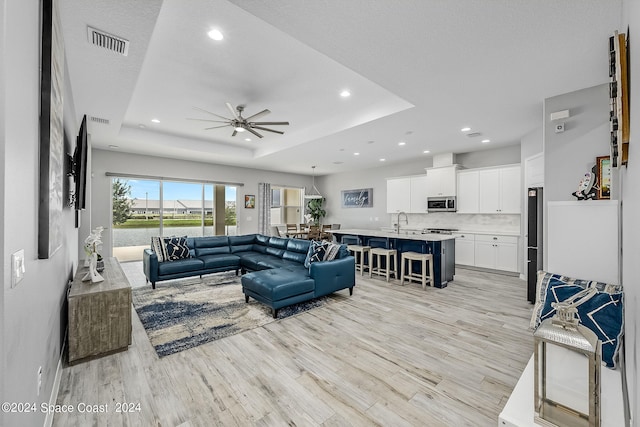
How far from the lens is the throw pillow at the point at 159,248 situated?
15.9 ft

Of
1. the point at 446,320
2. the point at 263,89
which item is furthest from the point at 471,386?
the point at 263,89

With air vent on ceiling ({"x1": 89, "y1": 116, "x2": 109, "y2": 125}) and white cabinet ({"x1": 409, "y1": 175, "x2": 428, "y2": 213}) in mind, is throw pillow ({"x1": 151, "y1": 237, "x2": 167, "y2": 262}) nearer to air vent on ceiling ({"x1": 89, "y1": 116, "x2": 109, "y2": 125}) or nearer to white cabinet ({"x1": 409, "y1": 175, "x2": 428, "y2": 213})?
air vent on ceiling ({"x1": 89, "y1": 116, "x2": 109, "y2": 125})

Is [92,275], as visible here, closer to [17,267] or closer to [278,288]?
[278,288]

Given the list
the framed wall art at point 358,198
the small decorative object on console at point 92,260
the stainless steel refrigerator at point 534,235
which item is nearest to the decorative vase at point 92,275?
the small decorative object on console at point 92,260

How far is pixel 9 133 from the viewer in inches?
35.6

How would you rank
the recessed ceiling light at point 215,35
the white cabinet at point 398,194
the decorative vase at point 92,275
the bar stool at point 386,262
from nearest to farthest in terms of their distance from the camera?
1. the recessed ceiling light at point 215,35
2. the decorative vase at point 92,275
3. the bar stool at point 386,262
4. the white cabinet at point 398,194

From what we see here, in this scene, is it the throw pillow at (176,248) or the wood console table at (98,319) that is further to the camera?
the throw pillow at (176,248)

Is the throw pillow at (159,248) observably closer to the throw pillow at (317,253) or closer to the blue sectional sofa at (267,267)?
the blue sectional sofa at (267,267)

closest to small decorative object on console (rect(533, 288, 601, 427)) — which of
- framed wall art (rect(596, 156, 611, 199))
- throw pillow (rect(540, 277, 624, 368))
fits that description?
throw pillow (rect(540, 277, 624, 368))

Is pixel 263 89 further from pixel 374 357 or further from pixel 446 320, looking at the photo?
pixel 446 320

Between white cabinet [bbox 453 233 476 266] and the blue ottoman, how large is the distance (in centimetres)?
429

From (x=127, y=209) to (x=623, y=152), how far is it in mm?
8302

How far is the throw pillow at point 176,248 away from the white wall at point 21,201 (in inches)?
146

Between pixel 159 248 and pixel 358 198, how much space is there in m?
6.20
